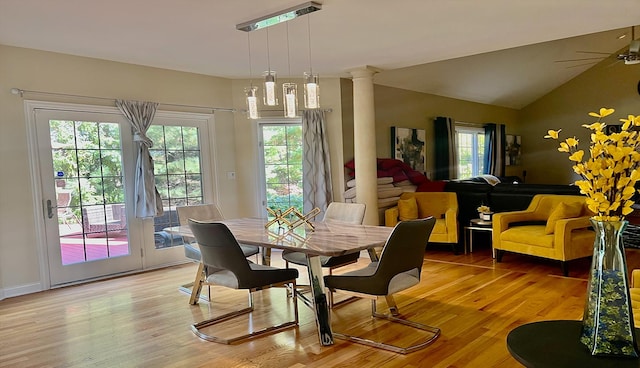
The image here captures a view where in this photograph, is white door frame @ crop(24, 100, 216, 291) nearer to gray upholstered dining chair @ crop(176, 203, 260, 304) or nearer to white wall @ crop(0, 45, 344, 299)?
white wall @ crop(0, 45, 344, 299)

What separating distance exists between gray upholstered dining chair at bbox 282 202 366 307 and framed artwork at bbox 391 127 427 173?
290cm

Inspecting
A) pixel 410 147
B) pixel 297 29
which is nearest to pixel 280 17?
pixel 297 29

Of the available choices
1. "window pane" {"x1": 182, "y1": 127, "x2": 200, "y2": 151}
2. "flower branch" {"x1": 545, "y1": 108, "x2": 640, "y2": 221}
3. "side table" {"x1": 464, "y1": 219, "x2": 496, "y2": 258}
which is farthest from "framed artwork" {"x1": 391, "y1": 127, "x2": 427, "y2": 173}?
"flower branch" {"x1": 545, "y1": 108, "x2": 640, "y2": 221}

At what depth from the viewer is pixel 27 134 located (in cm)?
440

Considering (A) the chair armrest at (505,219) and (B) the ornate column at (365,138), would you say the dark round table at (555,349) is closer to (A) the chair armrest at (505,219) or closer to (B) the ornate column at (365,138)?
(A) the chair armrest at (505,219)

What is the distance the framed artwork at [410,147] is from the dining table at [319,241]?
3.40m

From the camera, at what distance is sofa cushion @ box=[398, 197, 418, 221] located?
579 cm

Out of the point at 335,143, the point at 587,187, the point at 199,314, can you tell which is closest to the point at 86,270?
the point at 199,314

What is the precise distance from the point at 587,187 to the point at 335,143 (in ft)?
15.4

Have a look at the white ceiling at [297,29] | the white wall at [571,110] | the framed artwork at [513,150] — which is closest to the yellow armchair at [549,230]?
the white ceiling at [297,29]

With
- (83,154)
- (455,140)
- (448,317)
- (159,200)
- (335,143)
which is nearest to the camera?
(448,317)

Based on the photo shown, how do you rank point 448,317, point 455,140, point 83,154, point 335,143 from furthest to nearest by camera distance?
point 455,140 < point 335,143 < point 83,154 < point 448,317

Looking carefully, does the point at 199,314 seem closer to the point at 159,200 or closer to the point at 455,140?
the point at 159,200

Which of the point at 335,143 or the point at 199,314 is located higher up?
the point at 335,143
